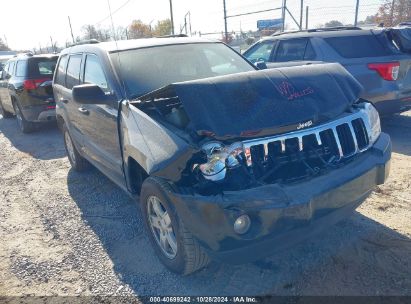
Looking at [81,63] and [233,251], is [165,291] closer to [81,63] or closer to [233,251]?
[233,251]

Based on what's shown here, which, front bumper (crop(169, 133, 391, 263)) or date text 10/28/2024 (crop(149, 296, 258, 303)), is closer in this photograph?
front bumper (crop(169, 133, 391, 263))

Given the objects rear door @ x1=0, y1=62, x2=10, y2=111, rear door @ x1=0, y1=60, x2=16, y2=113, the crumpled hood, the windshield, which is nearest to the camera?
the crumpled hood

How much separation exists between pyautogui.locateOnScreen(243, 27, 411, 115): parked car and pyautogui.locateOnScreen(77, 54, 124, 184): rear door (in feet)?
12.3

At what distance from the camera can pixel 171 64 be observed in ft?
12.3

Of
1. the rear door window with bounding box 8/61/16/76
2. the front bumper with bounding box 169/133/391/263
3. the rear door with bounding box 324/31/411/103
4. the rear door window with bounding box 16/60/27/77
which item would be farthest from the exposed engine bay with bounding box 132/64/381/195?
the rear door window with bounding box 8/61/16/76

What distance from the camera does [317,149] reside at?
2586 mm

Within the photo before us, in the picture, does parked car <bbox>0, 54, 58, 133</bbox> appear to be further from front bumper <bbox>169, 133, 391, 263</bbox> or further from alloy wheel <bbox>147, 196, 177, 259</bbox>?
front bumper <bbox>169, 133, 391, 263</bbox>

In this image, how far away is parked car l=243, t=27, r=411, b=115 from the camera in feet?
18.5

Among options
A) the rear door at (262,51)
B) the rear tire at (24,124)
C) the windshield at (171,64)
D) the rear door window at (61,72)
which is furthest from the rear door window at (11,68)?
the windshield at (171,64)

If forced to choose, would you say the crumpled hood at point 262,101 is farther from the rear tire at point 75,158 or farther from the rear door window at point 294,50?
the rear door window at point 294,50

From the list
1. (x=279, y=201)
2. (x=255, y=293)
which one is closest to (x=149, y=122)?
(x=279, y=201)

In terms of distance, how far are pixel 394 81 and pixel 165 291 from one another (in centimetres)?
494

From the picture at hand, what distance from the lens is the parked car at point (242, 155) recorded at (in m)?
2.22

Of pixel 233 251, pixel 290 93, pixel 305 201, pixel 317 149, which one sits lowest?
pixel 233 251
